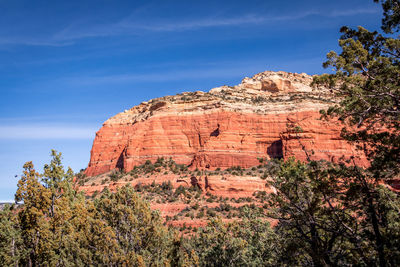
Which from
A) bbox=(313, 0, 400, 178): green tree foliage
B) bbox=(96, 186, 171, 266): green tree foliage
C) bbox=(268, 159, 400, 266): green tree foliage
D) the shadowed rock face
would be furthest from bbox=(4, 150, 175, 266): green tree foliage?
the shadowed rock face

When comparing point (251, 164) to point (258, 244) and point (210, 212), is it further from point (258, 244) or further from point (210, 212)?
point (258, 244)

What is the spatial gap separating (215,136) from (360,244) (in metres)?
57.6

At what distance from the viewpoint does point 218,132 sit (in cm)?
6744

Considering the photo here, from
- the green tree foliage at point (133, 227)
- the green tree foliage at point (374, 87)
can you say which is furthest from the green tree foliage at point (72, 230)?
the green tree foliage at point (374, 87)

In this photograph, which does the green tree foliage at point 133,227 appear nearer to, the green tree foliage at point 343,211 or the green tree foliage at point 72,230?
the green tree foliage at point 72,230

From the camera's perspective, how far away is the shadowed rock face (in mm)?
61281

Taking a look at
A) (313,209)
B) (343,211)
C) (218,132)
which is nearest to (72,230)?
(313,209)

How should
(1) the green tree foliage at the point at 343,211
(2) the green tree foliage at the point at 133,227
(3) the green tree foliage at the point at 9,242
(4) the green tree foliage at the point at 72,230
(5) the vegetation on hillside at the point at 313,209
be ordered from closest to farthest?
1. (1) the green tree foliage at the point at 343,211
2. (5) the vegetation on hillside at the point at 313,209
3. (4) the green tree foliage at the point at 72,230
4. (2) the green tree foliage at the point at 133,227
5. (3) the green tree foliage at the point at 9,242

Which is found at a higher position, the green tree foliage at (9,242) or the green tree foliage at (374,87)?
the green tree foliage at (374,87)

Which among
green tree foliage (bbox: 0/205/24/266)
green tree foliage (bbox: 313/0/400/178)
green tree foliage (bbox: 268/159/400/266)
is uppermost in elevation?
green tree foliage (bbox: 313/0/400/178)

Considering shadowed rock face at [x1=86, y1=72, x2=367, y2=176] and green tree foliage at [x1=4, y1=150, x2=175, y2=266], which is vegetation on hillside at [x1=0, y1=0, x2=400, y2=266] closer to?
green tree foliage at [x1=4, y1=150, x2=175, y2=266]

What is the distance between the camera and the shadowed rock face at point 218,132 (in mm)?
61281

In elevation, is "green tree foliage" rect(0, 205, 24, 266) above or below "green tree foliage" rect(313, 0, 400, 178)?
below

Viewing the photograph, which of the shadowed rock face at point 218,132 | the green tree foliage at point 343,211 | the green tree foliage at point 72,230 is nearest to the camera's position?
the green tree foliage at point 343,211
